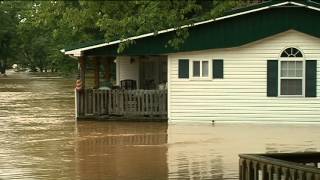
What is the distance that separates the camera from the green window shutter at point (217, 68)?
23578 millimetres

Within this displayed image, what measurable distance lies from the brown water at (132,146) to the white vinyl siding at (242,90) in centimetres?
54

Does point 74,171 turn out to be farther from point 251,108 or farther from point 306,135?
point 251,108

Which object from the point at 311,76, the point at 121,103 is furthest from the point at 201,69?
the point at 311,76

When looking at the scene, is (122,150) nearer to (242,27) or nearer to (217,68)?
(217,68)

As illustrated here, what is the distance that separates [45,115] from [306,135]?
38.6 feet

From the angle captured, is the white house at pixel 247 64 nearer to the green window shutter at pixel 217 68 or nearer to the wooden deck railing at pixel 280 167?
the green window shutter at pixel 217 68

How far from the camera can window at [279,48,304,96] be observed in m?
23.1

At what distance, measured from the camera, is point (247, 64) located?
77.2ft

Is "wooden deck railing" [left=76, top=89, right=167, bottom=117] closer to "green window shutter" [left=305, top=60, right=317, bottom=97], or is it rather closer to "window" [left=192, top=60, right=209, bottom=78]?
"window" [left=192, top=60, right=209, bottom=78]

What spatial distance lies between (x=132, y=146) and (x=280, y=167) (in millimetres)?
9143

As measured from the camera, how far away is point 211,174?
12984 millimetres

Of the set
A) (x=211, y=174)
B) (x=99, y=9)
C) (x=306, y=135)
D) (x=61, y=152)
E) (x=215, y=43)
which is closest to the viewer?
(x=99, y=9)

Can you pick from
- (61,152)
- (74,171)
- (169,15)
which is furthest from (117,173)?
(169,15)

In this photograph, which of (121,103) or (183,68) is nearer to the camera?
(183,68)
